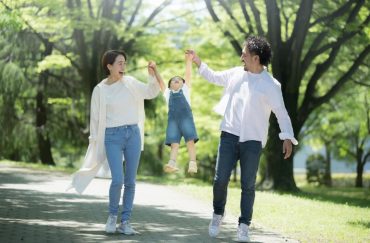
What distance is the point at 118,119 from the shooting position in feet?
24.8

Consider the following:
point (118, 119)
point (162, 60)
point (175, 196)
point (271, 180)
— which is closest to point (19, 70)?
point (162, 60)

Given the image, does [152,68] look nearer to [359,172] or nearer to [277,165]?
[277,165]

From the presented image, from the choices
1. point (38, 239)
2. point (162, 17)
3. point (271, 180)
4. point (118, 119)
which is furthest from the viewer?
point (162, 17)

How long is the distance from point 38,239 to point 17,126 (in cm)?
2563

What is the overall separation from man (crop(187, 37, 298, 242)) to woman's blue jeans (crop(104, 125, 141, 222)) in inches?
37.5

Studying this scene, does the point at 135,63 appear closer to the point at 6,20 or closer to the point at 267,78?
the point at 6,20

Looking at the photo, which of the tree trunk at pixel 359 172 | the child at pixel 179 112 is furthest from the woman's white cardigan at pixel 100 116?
the tree trunk at pixel 359 172

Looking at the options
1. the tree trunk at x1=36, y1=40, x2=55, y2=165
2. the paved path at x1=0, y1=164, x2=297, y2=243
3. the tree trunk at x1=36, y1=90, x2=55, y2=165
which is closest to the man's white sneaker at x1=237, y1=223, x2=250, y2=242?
the paved path at x1=0, y1=164, x2=297, y2=243

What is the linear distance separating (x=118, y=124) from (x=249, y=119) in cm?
145

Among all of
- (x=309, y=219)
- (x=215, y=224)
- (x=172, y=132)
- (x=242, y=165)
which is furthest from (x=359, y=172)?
(x=242, y=165)

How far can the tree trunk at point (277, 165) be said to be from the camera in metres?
19.0

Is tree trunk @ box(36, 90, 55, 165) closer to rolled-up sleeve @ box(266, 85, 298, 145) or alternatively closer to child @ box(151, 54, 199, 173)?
child @ box(151, 54, 199, 173)

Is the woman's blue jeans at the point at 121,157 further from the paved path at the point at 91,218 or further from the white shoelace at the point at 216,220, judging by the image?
the white shoelace at the point at 216,220

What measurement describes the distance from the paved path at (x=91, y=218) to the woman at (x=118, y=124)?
482 mm
